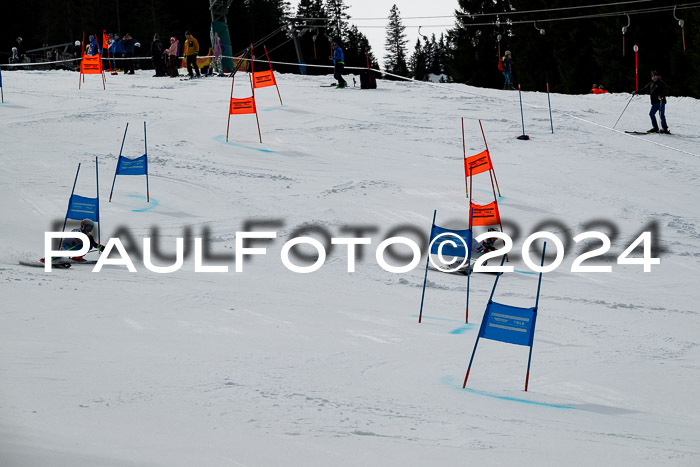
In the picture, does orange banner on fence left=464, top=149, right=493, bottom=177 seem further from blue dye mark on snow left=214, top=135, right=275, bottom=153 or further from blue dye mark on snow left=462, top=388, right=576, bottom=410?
blue dye mark on snow left=462, top=388, right=576, bottom=410

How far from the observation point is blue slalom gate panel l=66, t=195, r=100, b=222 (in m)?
12.9

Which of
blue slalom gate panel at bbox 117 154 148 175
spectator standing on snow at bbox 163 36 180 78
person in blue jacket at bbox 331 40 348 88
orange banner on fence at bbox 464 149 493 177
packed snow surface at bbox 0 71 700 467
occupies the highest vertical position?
spectator standing on snow at bbox 163 36 180 78

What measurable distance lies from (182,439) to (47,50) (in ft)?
152

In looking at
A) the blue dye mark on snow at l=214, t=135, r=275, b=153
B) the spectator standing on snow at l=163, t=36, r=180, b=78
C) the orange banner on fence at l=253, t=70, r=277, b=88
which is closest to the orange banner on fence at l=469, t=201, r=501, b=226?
the blue dye mark on snow at l=214, t=135, r=275, b=153

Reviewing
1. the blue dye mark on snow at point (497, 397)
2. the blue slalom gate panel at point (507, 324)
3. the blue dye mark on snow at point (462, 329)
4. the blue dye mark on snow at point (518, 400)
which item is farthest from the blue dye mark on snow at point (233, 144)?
the blue dye mark on snow at point (518, 400)

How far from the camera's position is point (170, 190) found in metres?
17.4

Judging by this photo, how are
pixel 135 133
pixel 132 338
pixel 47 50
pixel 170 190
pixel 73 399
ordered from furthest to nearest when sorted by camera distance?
pixel 47 50 < pixel 135 133 < pixel 170 190 < pixel 132 338 < pixel 73 399

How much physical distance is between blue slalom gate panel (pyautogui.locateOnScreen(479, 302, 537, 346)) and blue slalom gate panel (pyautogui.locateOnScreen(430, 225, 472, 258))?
3.27 m

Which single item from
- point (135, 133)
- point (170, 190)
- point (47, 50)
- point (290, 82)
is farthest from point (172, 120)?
point (47, 50)

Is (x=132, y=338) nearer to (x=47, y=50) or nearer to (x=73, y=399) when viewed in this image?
(x=73, y=399)

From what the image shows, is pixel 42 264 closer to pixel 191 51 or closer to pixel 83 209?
pixel 83 209

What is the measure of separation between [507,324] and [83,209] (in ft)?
24.8

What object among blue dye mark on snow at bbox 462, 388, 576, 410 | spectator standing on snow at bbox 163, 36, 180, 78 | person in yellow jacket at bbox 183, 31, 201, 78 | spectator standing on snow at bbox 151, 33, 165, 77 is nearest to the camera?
blue dye mark on snow at bbox 462, 388, 576, 410

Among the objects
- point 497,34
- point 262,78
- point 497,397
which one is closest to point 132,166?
point 262,78
